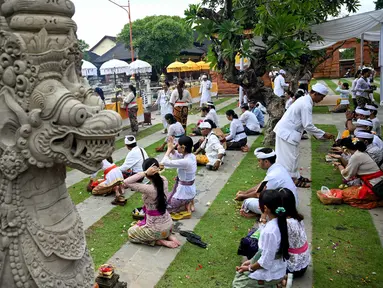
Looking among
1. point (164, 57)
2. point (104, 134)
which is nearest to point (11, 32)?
point (104, 134)

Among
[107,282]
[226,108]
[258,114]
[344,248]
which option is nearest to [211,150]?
[344,248]

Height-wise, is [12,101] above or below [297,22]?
below

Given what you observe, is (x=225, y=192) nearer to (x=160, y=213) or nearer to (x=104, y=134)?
(x=160, y=213)

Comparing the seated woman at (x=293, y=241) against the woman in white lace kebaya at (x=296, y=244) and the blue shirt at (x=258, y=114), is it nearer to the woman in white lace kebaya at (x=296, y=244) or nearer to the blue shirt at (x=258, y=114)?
the woman in white lace kebaya at (x=296, y=244)

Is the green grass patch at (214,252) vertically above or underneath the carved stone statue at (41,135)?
underneath

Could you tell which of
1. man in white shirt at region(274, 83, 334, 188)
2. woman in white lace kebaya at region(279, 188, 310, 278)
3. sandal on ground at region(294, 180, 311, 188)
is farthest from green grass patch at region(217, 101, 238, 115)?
woman in white lace kebaya at region(279, 188, 310, 278)

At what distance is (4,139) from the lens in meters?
2.16

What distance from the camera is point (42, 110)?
2.08 meters

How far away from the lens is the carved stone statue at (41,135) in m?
2.08

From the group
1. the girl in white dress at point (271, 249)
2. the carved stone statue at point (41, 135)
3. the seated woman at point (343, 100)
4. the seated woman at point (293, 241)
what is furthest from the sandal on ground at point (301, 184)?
the seated woman at point (343, 100)

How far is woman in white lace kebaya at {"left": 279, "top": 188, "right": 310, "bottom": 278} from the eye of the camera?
13.5ft

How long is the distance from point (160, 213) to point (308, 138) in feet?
26.5

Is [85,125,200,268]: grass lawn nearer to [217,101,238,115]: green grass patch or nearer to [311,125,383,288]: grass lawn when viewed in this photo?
[311,125,383,288]: grass lawn

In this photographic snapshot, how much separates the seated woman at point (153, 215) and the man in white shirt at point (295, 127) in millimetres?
2808
